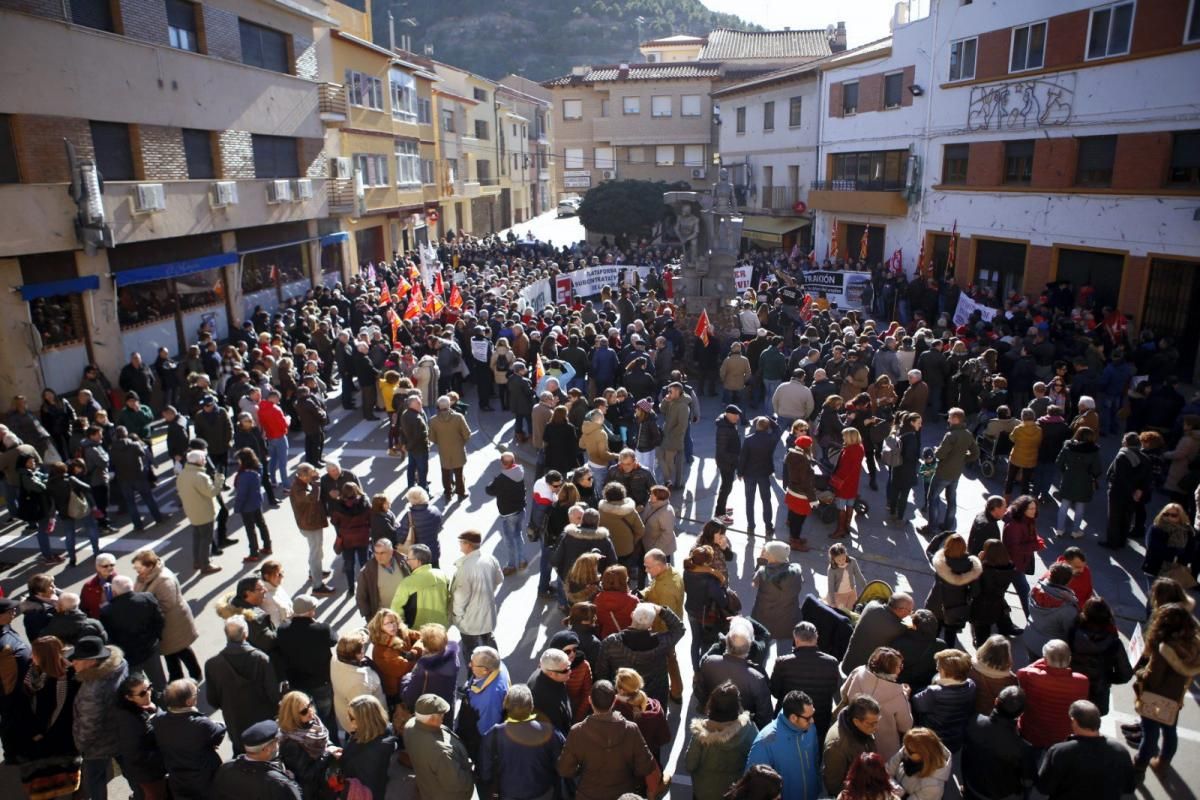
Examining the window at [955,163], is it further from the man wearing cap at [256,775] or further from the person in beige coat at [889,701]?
the man wearing cap at [256,775]

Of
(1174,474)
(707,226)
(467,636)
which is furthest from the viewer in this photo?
(707,226)

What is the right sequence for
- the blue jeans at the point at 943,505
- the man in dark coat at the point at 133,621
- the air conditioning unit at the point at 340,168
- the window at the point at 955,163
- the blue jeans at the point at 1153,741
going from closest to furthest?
the blue jeans at the point at 1153,741 < the man in dark coat at the point at 133,621 < the blue jeans at the point at 943,505 < the window at the point at 955,163 < the air conditioning unit at the point at 340,168

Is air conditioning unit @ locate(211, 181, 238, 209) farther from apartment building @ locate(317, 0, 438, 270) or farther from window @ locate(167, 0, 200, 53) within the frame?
apartment building @ locate(317, 0, 438, 270)

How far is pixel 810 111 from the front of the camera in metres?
35.2

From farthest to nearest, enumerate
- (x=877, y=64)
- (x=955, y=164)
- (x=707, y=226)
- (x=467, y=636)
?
(x=877, y=64) < (x=955, y=164) < (x=707, y=226) < (x=467, y=636)

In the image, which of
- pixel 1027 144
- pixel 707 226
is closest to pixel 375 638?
pixel 707 226

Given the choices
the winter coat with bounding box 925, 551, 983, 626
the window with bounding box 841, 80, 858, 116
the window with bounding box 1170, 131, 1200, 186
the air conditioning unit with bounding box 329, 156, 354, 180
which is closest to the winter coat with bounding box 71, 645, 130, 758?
the winter coat with bounding box 925, 551, 983, 626

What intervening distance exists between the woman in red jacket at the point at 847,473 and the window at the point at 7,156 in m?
15.3

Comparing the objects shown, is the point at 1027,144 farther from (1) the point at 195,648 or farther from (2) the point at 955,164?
(1) the point at 195,648

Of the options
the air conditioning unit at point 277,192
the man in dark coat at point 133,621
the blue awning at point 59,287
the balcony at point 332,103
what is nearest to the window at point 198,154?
the air conditioning unit at point 277,192

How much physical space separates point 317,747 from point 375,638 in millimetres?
1019

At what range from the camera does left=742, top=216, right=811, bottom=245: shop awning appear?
120 feet

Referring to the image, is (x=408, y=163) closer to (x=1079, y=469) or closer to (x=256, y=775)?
(x=1079, y=469)

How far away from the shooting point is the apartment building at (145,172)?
50.2 feet
